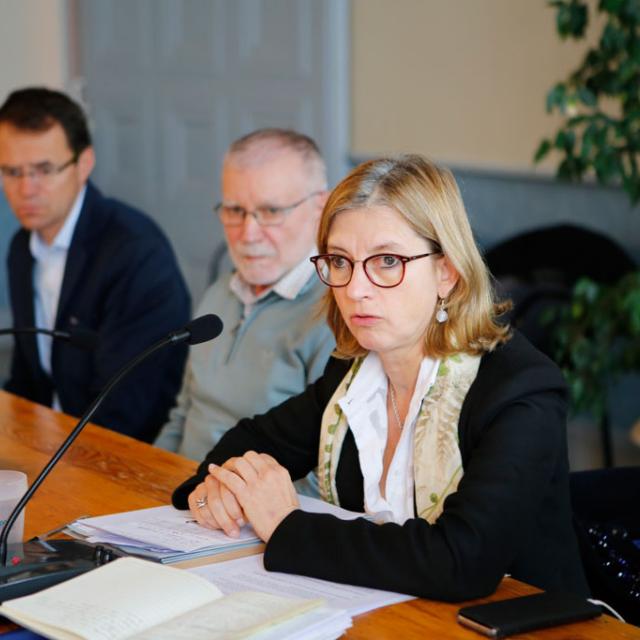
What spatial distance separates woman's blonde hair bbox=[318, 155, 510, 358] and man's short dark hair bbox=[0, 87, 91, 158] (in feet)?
4.98

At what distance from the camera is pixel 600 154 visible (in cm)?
313

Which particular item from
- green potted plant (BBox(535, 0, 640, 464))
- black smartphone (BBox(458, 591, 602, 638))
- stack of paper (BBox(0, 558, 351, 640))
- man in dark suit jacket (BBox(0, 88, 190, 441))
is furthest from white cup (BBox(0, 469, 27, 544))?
green potted plant (BBox(535, 0, 640, 464))

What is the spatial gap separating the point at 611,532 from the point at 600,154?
1.61 m

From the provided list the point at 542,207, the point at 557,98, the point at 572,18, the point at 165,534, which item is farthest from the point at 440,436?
the point at 542,207

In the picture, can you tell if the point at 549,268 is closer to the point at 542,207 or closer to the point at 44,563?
the point at 542,207

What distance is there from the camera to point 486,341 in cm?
166

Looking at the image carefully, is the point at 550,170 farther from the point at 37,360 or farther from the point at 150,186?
the point at 150,186

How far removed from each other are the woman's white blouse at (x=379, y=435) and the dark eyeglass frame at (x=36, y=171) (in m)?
1.47

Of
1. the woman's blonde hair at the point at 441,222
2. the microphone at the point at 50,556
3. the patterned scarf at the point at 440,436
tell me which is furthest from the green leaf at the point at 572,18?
the microphone at the point at 50,556

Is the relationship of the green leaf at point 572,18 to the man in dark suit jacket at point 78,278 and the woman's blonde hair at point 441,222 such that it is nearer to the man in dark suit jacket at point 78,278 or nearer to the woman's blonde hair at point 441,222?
the man in dark suit jacket at point 78,278

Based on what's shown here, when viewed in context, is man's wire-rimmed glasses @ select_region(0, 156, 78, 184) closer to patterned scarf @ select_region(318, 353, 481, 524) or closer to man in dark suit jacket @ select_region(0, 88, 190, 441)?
man in dark suit jacket @ select_region(0, 88, 190, 441)

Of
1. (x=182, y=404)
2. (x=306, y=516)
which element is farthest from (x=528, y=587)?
(x=182, y=404)

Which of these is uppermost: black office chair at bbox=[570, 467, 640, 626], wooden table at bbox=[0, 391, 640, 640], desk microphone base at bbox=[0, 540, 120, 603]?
desk microphone base at bbox=[0, 540, 120, 603]

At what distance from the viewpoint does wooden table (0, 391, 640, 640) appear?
4.27 ft
